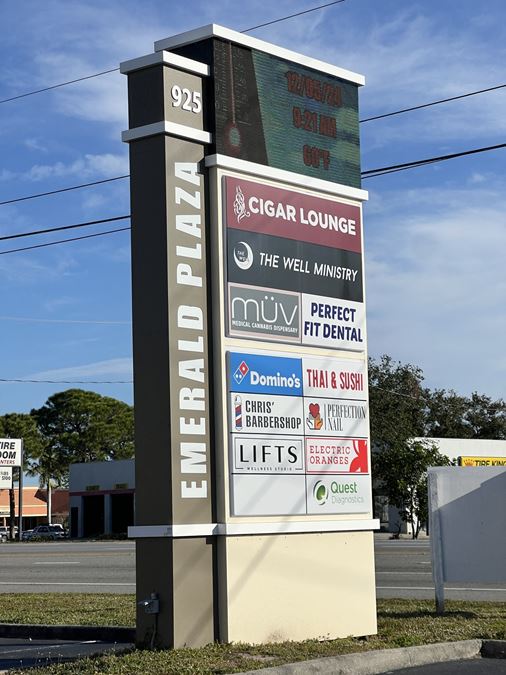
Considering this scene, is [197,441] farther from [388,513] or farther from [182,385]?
[388,513]

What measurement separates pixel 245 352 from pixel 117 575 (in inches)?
656

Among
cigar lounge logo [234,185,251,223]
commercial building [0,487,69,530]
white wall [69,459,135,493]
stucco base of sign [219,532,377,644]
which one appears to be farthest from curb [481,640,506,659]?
commercial building [0,487,69,530]

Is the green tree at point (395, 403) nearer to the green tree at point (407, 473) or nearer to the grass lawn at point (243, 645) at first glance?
the green tree at point (407, 473)

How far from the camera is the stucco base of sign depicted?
10.1 m

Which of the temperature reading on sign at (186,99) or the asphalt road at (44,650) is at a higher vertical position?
the temperature reading on sign at (186,99)

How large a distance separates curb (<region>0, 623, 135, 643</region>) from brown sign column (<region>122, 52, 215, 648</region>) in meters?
2.82

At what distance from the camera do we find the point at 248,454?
34.3 feet

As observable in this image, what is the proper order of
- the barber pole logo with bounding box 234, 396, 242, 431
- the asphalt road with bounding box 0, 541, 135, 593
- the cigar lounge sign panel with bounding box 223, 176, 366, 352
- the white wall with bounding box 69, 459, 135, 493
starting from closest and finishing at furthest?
the barber pole logo with bounding box 234, 396, 242, 431
the cigar lounge sign panel with bounding box 223, 176, 366, 352
the asphalt road with bounding box 0, 541, 135, 593
the white wall with bounding box 69, 459, 135, 493

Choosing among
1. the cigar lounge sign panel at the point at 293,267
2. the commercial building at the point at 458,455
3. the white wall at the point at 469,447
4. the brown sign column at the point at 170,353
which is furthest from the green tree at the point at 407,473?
the brown sign column at the point at 170,353

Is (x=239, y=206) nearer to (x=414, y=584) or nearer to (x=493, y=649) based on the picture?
(x=493, y=649)

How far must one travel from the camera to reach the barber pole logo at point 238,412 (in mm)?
10375

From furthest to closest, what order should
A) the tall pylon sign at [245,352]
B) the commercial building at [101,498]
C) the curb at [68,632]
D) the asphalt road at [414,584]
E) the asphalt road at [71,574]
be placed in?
1. the commercial building at [101,498]
2. the asphalt road at [71,574]
3. the asphalt road at [414,584]
4. the curb at [68,632]
5. the tall pylon sign at [245,352]

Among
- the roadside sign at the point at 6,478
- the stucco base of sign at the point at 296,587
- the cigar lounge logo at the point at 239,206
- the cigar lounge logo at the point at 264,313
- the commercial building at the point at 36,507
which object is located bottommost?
the commercial building at the point at 36,507

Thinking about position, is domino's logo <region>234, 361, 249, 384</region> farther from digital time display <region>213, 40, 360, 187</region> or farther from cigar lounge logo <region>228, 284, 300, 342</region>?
digital time display <region>213, 40, 360, 187</region>
